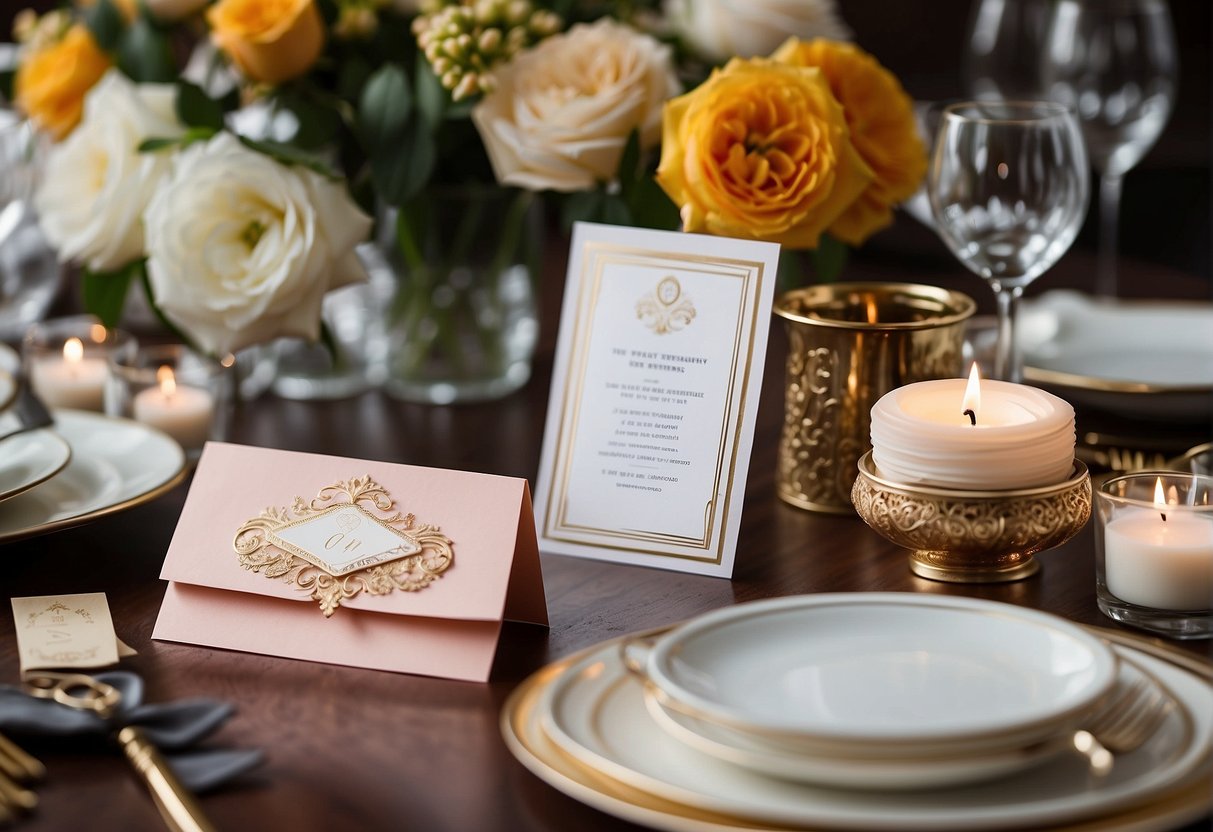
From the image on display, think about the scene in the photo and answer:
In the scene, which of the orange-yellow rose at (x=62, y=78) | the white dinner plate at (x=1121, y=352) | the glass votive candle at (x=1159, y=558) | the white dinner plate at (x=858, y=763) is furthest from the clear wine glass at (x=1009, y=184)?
the orange-yellow rose at (x=62, y=78)

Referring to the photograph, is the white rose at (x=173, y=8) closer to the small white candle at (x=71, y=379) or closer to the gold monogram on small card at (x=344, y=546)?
the small white candle at (x=71, y=379)

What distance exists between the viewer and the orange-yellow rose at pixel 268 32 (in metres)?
1.19

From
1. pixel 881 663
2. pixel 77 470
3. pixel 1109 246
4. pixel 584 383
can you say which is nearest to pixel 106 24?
pixel 77 470

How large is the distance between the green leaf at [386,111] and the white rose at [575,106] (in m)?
0.10

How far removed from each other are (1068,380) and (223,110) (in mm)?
813

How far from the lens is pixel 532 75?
113cm

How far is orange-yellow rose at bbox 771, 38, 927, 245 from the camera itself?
1074 mm

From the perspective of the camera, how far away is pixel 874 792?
23.7 inches

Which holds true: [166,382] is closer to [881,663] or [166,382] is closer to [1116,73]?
[881,663]

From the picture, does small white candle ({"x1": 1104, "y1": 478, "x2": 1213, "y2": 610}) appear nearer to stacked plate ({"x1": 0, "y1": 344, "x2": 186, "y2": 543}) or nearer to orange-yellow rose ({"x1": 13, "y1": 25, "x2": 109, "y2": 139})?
stacked plate ({"x1": 0, "y1": 344, "x2": 186, "y2": 543})

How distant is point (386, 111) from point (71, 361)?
1.42 feet

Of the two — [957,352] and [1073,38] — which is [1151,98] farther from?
[957,352]

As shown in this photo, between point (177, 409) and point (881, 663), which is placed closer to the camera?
point (881, 663)

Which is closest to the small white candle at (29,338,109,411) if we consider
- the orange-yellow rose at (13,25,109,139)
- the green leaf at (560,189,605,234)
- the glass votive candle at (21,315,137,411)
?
the glass votive candle at (21,315,137,411)
